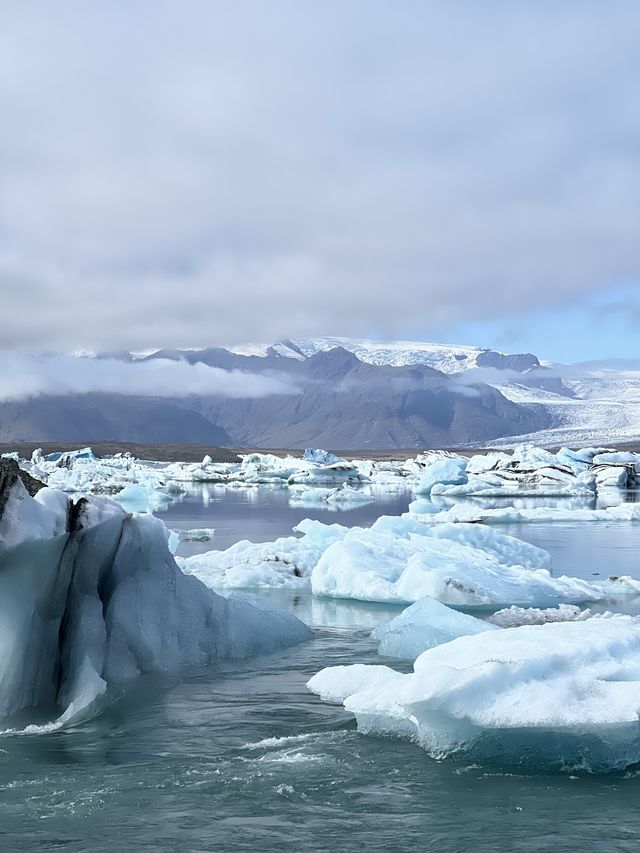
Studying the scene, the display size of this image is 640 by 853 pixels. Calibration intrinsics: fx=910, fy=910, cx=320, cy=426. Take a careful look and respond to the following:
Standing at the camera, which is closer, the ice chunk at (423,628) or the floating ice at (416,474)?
the ice chunk at (423,628)

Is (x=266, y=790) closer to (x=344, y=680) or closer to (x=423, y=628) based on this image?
(x=344, y=680)

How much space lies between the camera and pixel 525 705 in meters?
6.14

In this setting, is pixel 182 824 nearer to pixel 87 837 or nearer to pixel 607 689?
pixel 87 837

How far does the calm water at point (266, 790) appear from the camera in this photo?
5.40m

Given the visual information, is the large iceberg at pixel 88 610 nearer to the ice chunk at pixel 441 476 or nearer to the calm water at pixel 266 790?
the calm water at pixel 266 790

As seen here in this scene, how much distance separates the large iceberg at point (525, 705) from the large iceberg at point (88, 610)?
103 inches

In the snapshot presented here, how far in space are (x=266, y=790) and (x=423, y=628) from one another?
3860 millimetres

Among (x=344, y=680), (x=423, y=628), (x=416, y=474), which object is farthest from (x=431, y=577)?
(x=416, y=474)

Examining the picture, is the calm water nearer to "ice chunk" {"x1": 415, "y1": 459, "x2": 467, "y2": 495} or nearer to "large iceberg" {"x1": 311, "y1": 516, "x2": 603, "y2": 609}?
"large iceberg" {"x1": 311, "y1": 516, "x2": 603, "y2": 609}

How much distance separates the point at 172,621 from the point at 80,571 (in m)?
1.29

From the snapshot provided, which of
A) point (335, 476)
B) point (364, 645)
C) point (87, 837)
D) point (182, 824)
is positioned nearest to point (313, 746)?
point (182, 824)

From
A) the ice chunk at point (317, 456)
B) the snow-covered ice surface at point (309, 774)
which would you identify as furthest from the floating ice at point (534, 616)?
the ice chunk at point (317, 456)

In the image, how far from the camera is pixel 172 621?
30.6 ft

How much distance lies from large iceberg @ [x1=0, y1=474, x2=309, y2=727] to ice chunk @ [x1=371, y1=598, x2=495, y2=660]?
1.42 m
